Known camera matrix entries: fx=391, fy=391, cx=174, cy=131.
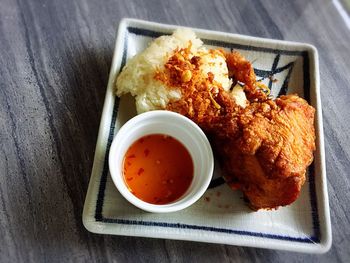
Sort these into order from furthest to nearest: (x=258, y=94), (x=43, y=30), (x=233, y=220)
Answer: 1. (x=43, y=30)
2. (x=258, y=94)
3. (x=233, y=220)

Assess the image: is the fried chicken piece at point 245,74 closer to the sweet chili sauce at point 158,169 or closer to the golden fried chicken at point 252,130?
the golden fried chicken at point 252,130

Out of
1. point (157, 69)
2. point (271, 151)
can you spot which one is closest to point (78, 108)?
point (157, 69)

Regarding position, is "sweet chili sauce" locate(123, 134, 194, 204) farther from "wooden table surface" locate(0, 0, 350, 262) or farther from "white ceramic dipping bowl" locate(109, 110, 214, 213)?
"wooden table surface" locate(0, 0, 350, 262)

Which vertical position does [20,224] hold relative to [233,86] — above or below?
below

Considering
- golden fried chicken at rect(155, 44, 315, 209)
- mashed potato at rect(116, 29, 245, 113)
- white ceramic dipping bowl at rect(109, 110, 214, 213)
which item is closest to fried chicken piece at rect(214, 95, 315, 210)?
golden fried chicken at rect(155, 44, 315, 209)

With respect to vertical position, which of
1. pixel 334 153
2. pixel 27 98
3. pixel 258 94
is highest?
pixel 258 94

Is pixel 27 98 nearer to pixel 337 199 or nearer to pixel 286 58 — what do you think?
pixel 286 58

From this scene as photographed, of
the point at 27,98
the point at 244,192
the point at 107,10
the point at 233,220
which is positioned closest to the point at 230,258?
the point at 233,220
